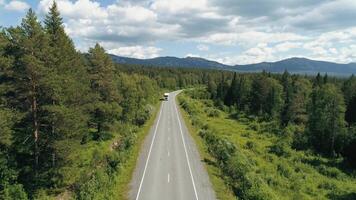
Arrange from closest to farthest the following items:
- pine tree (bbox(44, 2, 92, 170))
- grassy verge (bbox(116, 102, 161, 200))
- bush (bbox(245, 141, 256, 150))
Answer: pine tree (bbox(44, 2, 92, 170)), grassy verge (bbox(116, 102, 161, 200)), bush (bbox(245, 141, 256, 150))

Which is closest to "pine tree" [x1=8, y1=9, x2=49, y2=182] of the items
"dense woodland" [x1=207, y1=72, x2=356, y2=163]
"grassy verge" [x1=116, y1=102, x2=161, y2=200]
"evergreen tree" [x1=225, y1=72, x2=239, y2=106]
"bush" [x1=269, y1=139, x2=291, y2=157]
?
"grassy verge" [x1=116, y1=102, x2=161, y2=200]

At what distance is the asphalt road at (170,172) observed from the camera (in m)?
29.8

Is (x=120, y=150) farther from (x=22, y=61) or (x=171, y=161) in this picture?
(x=22, y=61)

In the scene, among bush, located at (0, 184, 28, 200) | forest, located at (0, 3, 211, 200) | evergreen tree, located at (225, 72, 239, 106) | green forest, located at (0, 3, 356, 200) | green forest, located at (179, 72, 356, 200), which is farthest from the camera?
evergreen tree, located at (225, 72, 239, 106)

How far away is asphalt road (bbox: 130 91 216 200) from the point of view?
29.8m

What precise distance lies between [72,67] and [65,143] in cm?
1093

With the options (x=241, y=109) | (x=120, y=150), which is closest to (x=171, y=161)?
(x=120, y=150)

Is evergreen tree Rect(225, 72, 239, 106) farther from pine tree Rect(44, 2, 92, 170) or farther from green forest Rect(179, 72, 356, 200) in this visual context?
pine tree Rect(44, 2, 92, 170)

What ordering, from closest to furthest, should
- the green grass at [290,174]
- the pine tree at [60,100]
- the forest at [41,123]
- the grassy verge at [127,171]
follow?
the forest at [41,123], the pine tree at [60,100], the grassy verge at [127,171], the green grass at [290,174]

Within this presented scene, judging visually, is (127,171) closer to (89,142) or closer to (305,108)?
(89,142)

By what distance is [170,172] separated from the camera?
119ft

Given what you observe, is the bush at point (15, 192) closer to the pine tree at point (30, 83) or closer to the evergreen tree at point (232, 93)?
the pine tree at point (30, 83)

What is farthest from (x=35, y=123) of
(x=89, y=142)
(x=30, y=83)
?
(x=89, y=142)

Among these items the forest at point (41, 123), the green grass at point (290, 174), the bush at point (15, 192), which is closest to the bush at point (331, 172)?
the green grass at point (290, 174)
